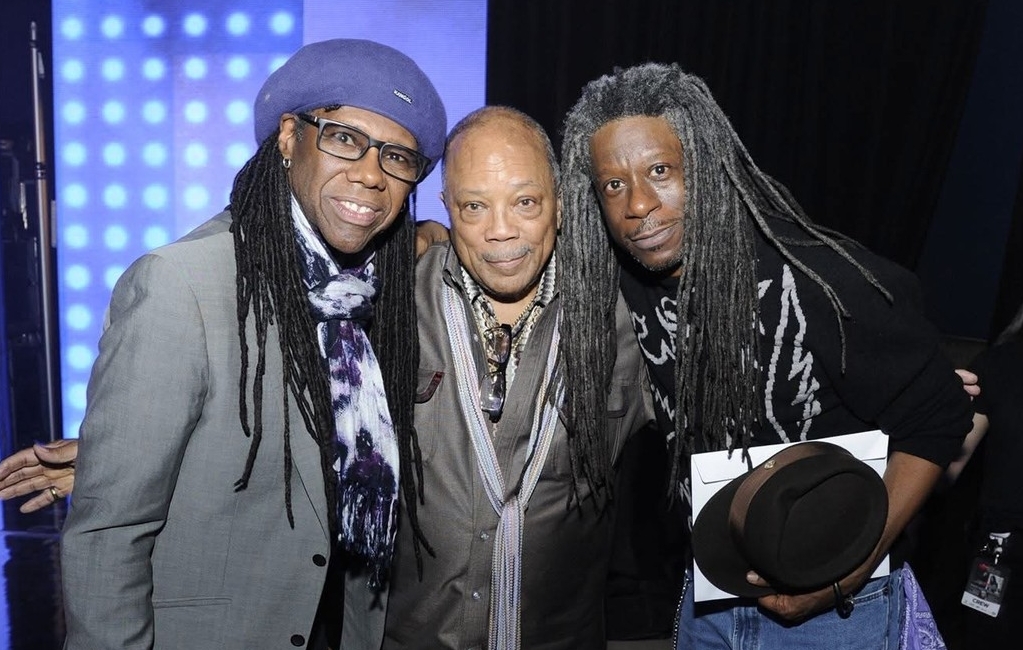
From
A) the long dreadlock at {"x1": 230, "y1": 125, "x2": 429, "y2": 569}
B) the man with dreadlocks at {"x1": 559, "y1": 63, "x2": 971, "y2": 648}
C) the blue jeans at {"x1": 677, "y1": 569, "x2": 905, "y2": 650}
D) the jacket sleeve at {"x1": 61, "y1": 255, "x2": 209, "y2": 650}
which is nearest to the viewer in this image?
the jacket sleeve at {"x1": 61, "y1": 255, "x2": 209, "y2": 650}

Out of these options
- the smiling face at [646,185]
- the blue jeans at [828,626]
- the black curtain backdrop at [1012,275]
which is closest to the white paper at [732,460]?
the blue jeans at [828,626]

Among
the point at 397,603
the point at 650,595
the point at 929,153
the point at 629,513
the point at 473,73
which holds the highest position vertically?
the point at 473,73

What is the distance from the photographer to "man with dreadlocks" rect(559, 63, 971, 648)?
172 centimetres

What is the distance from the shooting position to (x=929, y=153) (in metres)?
4.85

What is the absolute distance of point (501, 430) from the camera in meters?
1.96

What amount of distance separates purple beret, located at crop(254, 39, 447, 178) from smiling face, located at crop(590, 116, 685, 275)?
0.41 meters

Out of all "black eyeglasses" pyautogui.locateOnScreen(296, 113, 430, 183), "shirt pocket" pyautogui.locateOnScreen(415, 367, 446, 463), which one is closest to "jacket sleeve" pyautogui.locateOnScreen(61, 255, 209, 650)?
"black eyeglasses" pyautogui.locateOnScreen(296, 113, 430, 183)

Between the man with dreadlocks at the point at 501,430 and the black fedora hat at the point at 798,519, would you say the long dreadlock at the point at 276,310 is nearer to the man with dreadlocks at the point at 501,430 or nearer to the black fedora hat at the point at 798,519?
the man with dreadlocks at the point at 501,430

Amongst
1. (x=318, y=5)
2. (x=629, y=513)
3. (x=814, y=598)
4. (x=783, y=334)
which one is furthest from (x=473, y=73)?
(x=814, y=598)

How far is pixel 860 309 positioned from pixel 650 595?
2996 mm

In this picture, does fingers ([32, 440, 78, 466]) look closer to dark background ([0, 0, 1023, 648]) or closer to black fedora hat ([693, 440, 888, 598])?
black fedora hat ([693, 440, 888, 598])

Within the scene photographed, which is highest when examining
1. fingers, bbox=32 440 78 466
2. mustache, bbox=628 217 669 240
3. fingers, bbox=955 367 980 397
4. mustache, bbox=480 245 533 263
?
mustache, bbox=628 217 669 240

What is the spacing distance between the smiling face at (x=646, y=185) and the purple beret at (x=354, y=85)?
1.35 feet

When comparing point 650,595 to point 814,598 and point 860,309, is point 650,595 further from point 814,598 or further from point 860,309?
point 860,309
